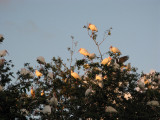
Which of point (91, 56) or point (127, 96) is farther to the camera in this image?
point (91, 56)

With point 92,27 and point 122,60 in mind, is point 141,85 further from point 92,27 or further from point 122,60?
point 92,27

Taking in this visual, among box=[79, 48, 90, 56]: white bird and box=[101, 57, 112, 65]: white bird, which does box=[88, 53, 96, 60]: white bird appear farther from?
box=[101, 57, 112, 65]: white bird

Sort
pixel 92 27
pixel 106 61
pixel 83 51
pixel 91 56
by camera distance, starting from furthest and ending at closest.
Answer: pixel 92 27 < pixel 91 56 < pixel 83 51 < pixel 106 61

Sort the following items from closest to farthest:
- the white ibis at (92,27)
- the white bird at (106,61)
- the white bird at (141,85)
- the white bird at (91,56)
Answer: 1. the white bird at (141,85)
2. the white bird at (106,61)
3. the white bird at (91,56)
4. the white ibis at (92,27)

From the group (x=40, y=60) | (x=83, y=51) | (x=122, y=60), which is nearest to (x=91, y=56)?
(x=83, y=51)

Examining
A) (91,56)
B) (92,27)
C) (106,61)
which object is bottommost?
(106,61)

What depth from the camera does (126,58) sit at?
745 centimetres

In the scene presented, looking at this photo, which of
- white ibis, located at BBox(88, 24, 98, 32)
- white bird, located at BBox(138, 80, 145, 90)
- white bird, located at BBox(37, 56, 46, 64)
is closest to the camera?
white bird, located at BBox(138, 80, 145, 90)

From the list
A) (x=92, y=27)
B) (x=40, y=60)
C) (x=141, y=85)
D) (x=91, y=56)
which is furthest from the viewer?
(x=92, y=27)

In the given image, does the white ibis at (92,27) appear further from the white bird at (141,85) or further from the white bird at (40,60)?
the white bird at (141,85)

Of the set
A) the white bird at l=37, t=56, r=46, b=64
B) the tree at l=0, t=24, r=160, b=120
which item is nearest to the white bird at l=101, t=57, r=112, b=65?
the tree at l=0, t=24, r=160, b=120

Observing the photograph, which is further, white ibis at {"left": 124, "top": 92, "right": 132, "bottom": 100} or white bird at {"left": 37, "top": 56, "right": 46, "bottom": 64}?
white bird at {"left": 37, "top": 56, "right": 46, "bottom": 64}

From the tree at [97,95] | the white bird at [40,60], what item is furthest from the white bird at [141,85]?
the white bird at [40,60]

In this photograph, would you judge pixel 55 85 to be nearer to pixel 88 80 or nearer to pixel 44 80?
pixel 44 80
